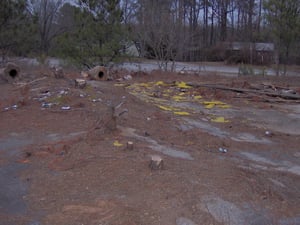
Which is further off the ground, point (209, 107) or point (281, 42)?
point (281, 42)

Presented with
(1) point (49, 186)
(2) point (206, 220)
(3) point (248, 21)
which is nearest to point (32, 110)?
(1) point (49, 186)

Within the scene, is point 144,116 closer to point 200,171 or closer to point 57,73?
point 200,171

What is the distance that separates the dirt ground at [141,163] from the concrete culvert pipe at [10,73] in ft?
10.4

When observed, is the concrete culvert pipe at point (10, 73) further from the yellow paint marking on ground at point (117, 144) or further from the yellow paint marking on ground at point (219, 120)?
the yellow paint marking on ground at point (117, 144)

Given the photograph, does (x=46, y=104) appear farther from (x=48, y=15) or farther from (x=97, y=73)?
(x=48, y=15)

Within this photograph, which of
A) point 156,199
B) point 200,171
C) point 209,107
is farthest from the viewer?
point 209,107

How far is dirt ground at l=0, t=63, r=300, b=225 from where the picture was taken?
3.58 meters

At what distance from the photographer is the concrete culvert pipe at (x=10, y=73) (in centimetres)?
1252

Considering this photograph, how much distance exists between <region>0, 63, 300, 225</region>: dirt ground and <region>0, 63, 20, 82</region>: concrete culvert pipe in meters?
3.18

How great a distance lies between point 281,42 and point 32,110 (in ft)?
50.8

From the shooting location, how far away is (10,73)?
12836 millimetres

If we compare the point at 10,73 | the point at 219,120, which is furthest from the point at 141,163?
the point at 10,73

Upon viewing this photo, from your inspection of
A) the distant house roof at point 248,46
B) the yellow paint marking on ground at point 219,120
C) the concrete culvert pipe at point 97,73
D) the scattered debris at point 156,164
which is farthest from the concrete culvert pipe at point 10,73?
the distant house roof at point 248,46

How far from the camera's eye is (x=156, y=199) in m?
3.78
